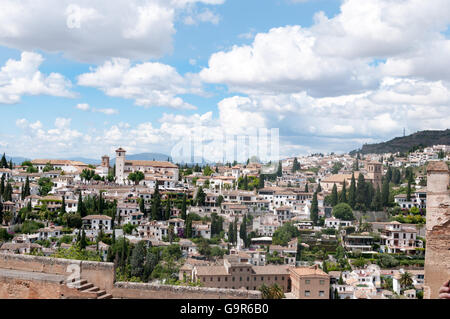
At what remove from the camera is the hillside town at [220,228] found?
19.4 meters

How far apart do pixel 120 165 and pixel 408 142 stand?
4659cm

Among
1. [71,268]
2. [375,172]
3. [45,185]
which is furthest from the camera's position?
[375,172]

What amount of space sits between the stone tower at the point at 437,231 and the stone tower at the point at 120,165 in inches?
1254

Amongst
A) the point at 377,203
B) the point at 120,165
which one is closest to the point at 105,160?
the point at 120,165

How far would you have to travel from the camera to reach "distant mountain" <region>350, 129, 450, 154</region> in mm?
64825

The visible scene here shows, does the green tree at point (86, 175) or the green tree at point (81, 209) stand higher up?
the green tree at point (86, 175)

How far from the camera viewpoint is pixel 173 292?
4137 millimetres

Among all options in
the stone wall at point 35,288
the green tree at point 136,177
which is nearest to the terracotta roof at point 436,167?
the stone wall at point 35,288

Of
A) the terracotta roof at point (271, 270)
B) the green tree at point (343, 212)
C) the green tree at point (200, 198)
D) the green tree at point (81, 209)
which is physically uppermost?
the green tree at point (200, 198)

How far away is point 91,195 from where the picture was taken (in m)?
29.0

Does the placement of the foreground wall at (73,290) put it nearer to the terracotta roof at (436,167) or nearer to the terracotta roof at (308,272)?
the terracotta roof at (436,167)

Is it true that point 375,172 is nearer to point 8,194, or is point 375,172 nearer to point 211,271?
point 211,271
